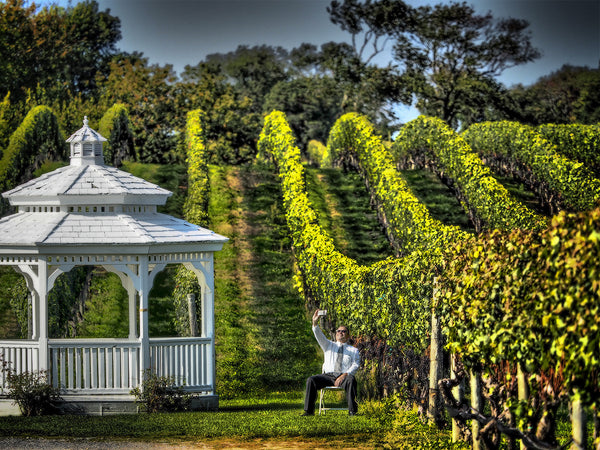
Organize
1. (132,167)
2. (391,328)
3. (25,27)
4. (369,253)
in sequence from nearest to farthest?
1. (391,328)
2. (369,253)
3. (132,167)
4. (25,27)

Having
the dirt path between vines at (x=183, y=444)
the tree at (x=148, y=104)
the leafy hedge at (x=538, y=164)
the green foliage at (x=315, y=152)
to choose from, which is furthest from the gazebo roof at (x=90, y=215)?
the green foliage at (x=315, y=152)

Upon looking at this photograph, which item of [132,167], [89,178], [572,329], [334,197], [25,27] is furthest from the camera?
[25,27]

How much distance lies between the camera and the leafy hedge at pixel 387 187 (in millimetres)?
24647

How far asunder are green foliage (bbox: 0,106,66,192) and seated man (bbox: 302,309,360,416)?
17337 mm

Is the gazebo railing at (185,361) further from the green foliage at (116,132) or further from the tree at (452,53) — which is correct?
the tree at (452,53)

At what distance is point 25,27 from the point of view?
66375 millimetres

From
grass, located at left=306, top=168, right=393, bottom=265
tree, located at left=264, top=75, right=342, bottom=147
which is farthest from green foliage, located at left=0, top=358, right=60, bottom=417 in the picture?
tree, located at left=264, top=75, right=342, bottom=147

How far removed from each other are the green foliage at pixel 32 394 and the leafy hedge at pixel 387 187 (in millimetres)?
6899

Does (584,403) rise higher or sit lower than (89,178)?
lower

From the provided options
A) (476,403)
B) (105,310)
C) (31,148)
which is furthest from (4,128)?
(476,403)

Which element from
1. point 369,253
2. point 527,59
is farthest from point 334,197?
point 527,59

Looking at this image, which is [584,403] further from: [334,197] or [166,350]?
[334,197]

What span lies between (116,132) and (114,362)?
80.4 feet

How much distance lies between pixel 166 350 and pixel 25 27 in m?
54.9
